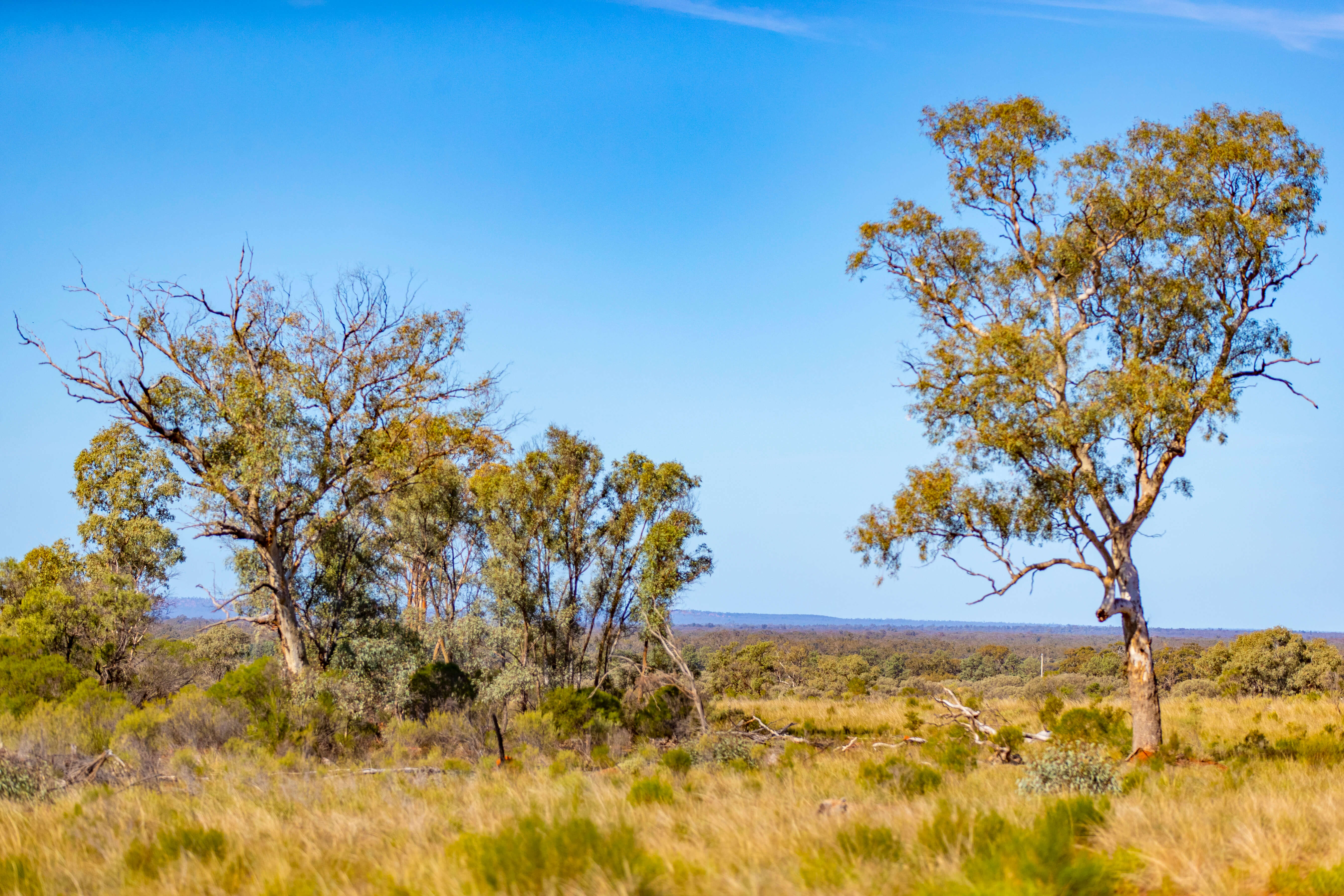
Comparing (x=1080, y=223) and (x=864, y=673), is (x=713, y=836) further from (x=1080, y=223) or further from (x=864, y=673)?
(x=864, y=673)

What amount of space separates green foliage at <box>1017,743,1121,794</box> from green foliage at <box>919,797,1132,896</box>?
2.04 m

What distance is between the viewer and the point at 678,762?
12.6 metres

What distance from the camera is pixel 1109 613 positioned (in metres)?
13.0

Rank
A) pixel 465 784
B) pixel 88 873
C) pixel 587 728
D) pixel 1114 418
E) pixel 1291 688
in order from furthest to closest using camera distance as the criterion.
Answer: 1. pixel 1291 688
2. pixel 587 728
3. pixel 1114 418
4. pixel 465 784
5. pixel 88 873

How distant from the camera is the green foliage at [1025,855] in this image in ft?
16.0

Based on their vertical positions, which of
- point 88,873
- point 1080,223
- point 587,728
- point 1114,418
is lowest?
point 587,728

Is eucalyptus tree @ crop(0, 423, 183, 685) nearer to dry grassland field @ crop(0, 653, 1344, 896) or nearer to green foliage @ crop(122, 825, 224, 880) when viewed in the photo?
dry grassland field @ crop(0, 653, 1344, 896)

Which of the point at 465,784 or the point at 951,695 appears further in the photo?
the point at 951,695

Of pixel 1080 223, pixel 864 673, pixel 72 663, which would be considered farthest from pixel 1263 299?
pixel 864 673

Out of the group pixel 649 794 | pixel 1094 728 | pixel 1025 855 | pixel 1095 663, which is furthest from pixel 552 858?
pixel 1095 663

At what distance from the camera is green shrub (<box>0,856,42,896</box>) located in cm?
561

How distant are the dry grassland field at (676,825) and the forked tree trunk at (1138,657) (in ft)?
2.20

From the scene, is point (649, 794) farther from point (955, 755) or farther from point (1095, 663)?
point (1095, 663)

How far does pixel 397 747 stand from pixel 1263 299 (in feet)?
53.7
